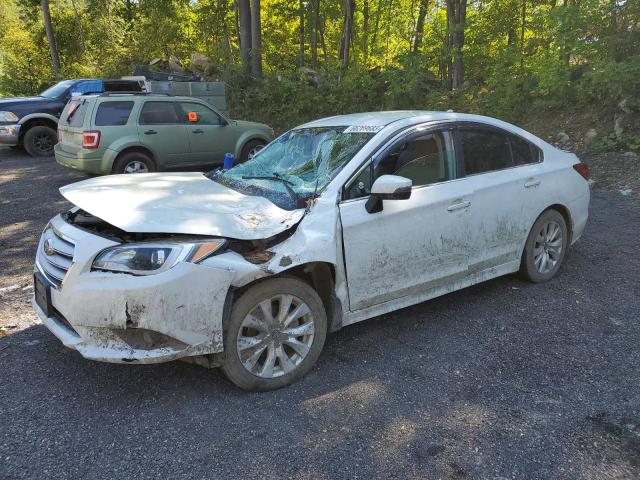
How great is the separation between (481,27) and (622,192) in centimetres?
882

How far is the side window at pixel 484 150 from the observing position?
4.33m

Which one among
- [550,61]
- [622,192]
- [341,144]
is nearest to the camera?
[341,144]

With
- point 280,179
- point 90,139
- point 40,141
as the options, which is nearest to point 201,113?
point 90,139

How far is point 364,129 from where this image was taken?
4090 millimetres

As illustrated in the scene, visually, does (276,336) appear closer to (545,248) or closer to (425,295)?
(425,295)

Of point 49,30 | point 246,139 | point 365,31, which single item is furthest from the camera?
point 365,31

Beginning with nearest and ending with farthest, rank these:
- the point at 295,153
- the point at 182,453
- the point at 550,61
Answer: the point at 182,453, the point at 295,153, the point at 550,61

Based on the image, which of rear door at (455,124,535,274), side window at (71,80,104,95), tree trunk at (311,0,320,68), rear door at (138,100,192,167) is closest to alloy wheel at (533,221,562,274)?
rear door at (455,124,535,274)

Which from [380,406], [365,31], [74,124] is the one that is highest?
[365,31]

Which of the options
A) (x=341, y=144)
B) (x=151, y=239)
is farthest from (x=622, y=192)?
(x=151, y=239)

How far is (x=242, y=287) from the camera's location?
10.2 feet

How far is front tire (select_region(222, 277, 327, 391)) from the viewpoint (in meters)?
3.10

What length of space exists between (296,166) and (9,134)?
11842 millimetres

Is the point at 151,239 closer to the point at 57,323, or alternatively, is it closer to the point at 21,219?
the point at 57,323
